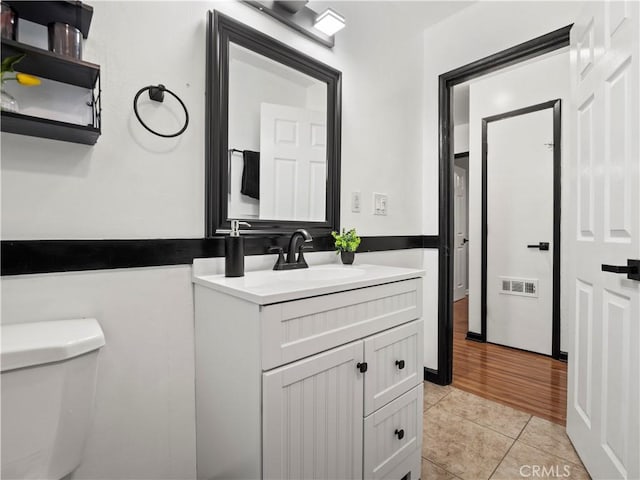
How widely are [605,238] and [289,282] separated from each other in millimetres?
1204

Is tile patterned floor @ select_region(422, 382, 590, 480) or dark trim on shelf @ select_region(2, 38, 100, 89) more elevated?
dark trim on shelf @ select_region(2, 38, 100, 89)

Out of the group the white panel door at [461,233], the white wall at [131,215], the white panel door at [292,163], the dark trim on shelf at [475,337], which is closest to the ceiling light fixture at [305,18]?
the white wall at [131,215]

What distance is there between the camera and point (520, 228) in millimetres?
2910

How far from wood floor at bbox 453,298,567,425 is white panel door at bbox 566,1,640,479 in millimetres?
360

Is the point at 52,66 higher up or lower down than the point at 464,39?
lower down

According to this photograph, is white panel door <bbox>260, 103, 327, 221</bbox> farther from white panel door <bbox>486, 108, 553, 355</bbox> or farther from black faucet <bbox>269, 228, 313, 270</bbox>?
white panel door <bbox>486, 108, 553, 355</bbox>

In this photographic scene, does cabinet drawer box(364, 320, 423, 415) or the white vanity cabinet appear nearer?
the white vanity cabinet

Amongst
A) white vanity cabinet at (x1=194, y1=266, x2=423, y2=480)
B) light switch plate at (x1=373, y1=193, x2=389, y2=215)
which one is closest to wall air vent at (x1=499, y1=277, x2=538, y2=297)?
light switch plate at (x1=373, y1=193, x2=389, y2=215)

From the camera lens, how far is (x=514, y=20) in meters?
1.88

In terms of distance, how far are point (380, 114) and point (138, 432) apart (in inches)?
75.6

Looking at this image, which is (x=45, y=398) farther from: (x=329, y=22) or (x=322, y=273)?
(x=329, y=22)

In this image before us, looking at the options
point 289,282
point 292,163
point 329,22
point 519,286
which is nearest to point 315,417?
point 289,282

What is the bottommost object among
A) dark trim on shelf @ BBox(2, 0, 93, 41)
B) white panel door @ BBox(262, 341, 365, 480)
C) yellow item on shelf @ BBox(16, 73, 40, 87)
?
white panel door @ BBox(262, 341, 365, 480)

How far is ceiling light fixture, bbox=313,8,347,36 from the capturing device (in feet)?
5.27
